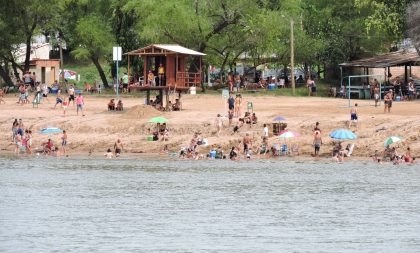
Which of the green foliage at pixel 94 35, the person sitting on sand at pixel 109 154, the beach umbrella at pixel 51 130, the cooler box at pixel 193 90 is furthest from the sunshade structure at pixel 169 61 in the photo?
the green foliage at pixel 94 35

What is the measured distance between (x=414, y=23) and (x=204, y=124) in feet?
50.3

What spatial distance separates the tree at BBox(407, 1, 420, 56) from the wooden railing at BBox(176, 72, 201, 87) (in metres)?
12.2

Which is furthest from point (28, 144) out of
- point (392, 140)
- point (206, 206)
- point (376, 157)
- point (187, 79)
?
point (206, 206)

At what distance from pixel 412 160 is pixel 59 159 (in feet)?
54.1

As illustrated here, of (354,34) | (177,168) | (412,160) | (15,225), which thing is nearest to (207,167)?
Result: (177,168)

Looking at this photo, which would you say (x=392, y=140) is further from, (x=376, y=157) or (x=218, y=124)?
(x=218, y=124)

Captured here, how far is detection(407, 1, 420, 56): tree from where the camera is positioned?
67.9m

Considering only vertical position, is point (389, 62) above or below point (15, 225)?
above

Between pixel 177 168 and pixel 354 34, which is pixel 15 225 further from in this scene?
pixel 354 34

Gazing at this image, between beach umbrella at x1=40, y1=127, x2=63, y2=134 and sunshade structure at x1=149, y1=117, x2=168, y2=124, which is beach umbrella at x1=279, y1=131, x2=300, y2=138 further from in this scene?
beach umbrella at x1=40, y1=127, x2=63, y2=134

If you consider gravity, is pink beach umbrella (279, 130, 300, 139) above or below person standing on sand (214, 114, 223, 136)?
below

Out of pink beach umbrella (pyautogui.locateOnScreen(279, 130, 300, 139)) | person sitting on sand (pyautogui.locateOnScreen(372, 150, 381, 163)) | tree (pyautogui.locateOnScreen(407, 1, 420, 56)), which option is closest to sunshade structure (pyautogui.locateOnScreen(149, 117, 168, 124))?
pink beach umbrella (pyautogui.locateOnScreen(279, 130, 300, 139))

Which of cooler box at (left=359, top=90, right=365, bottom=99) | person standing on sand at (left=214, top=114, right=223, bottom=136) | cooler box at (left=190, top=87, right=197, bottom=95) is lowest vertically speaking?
person standing on sand at (left=214, top=114, right=223, bottom=136)

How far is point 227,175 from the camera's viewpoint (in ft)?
171
